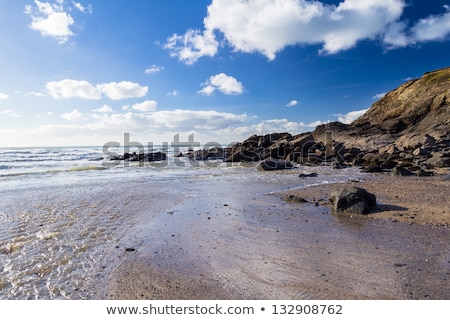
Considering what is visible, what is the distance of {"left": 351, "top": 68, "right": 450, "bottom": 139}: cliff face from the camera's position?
3650 centimetres

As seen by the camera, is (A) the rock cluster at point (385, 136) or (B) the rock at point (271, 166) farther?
(A) the rock cluster at point (385, 136)

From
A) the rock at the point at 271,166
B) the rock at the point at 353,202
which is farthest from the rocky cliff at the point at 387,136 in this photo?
the rock at the point at 353,202

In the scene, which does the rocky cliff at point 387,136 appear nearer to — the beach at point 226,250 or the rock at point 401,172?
the rock at point 401,172

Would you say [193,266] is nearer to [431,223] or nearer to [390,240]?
[390,240]

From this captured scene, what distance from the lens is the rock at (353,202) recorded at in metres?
8.94

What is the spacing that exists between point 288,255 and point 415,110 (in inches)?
1708

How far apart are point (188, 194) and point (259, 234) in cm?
684

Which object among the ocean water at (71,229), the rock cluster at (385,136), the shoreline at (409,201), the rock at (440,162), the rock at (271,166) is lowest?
the ocean water at (71,229)

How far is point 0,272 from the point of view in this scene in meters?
5.15

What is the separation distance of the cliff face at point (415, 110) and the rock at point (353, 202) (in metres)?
30.1

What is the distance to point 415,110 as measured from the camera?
132ft

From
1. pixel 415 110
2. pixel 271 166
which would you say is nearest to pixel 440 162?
pixel 271 166

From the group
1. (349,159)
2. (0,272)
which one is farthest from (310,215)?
(349,159)

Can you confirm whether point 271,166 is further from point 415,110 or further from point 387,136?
point 415,110
